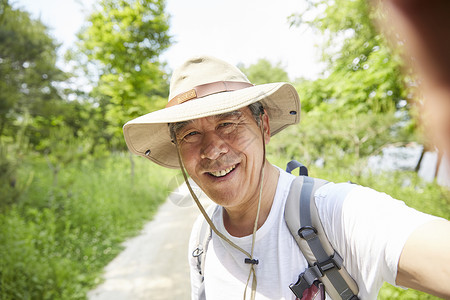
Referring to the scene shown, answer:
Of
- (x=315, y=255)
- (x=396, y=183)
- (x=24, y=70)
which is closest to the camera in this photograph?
(x=315, y=255)

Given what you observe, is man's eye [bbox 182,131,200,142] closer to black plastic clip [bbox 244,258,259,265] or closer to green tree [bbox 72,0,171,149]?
black plastic clip [bbox 244,258,259,265]

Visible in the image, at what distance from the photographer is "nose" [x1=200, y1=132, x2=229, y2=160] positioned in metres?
1.30

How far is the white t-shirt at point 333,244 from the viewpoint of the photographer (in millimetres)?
854

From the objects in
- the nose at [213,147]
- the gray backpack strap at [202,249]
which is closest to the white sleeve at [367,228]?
the nose at [213,147]

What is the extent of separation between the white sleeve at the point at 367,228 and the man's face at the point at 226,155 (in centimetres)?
37

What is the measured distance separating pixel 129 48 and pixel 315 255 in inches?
328

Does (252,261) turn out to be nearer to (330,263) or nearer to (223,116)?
(330,263)

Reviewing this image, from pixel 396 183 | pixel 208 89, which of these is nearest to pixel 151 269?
pixel 208 89

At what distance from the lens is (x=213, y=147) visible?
1.31m

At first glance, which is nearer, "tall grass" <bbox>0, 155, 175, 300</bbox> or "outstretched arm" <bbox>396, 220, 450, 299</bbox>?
"outstretched arm" <bbox>396, 220, 450, 299</bbox>

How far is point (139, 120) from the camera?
4.34 ft

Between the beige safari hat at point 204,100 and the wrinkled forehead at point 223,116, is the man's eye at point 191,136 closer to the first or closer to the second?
the wrinkled forehead at point 223,116

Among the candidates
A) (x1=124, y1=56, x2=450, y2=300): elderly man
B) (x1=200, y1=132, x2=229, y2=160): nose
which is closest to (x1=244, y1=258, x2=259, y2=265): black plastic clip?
(x1=124, y1=56, x2=450, y2=300): elderly man

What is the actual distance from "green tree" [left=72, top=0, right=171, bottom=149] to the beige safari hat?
6930mm
